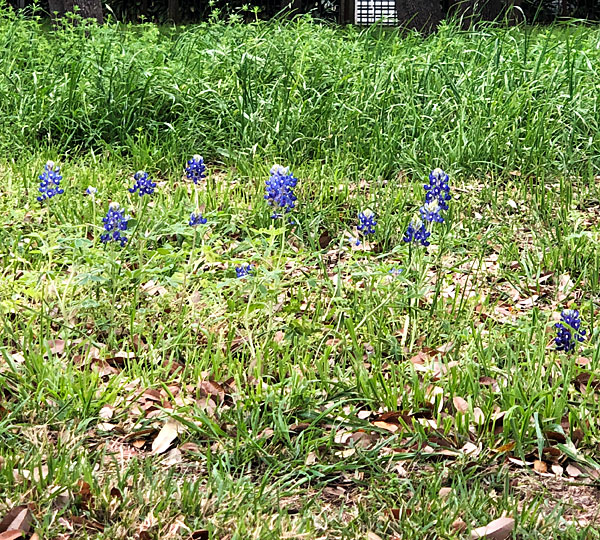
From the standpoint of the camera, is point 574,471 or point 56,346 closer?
point 574,471

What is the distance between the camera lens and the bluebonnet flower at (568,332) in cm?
281

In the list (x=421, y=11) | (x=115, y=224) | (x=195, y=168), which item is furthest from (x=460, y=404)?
(x=421, y=11)

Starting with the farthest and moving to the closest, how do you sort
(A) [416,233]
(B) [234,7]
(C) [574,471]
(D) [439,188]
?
(B) [234,7] → (D) [439,188] → (A) [416,233] → (C) [574,471]

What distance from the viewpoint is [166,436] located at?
2588 millimetres

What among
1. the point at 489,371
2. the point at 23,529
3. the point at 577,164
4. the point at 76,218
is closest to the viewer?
the point at 23,529

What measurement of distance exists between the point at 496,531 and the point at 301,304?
1.52 m

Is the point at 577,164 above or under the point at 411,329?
above

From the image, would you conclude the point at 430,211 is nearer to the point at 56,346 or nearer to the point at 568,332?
the point at 568,332

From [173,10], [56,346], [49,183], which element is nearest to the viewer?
[56,346]

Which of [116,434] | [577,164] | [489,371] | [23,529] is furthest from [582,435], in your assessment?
[577,164]

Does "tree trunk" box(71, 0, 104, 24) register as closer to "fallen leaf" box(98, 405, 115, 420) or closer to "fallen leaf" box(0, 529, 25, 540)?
"fallen leaf" box(98, 405, 115, 420)

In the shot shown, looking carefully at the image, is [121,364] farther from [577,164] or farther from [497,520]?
[577,164]

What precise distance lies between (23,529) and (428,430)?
4.16ft

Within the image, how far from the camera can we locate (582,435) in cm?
256
